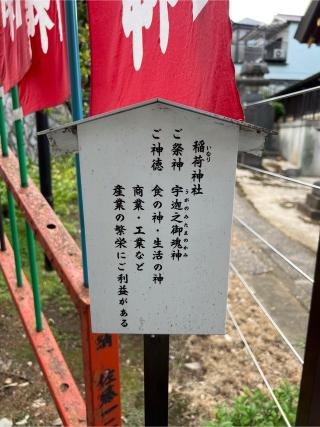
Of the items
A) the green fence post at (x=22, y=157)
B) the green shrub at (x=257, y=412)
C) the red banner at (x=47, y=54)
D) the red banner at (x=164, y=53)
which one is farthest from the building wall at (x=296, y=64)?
the red banner at (x=164, y=53)

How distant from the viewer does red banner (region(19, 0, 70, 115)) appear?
1.34m

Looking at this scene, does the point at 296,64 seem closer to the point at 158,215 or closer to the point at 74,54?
the point at 74,54

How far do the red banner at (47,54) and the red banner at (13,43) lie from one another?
44 millimetres

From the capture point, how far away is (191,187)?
3.07 feet

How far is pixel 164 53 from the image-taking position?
115cm

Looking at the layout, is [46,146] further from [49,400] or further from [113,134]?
[113,134]

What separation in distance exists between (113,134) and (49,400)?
1.95 m

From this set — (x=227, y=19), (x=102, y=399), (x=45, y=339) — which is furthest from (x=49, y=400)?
(x=227, y=19)

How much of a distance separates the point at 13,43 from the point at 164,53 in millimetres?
915

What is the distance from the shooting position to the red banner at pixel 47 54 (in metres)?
1.34

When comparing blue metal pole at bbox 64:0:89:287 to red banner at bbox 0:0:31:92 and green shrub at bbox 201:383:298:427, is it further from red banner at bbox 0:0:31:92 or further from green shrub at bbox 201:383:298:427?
green shrub at bbox 201:383:298:427

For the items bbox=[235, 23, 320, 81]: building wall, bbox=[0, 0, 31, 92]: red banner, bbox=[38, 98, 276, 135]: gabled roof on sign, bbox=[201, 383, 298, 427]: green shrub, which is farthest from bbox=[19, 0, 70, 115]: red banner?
bbox=[235, 23, 320, 81]: building wall

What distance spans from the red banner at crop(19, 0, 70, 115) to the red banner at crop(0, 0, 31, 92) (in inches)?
1.7

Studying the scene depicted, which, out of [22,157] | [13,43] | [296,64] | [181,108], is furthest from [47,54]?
[296,64]
